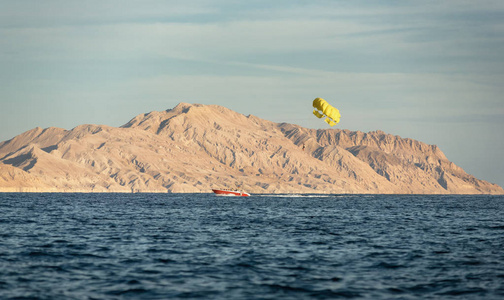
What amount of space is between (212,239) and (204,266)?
47.1 ft

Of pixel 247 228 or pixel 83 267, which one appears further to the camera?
pixel 247 228

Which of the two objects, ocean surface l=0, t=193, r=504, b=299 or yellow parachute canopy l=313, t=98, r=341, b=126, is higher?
yellow parachute canopy l=313, t=98, r=341, b=126

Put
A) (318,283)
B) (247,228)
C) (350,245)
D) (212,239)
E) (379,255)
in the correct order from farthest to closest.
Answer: (247,228), (212,239), (350,245), (379,255), (318,283)

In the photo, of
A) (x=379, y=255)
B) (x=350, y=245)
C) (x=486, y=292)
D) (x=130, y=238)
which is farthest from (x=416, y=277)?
(x=130, y=238)

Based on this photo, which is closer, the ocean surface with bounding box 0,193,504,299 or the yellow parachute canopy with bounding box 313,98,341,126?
the ocean surface with bounding box 0,193,504,299

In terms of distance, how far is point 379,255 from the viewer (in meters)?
38.2

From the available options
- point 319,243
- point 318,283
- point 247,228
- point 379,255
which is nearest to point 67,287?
point 318,283

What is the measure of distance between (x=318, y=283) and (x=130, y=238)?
75.4 feet

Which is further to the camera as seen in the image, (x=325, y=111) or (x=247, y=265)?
(x=325, y=111)

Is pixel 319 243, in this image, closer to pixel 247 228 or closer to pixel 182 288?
pixel 247 228

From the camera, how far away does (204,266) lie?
109 ft

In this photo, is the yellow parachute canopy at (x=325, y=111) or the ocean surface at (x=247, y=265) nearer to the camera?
the ocean surface at (x=247, y=265)

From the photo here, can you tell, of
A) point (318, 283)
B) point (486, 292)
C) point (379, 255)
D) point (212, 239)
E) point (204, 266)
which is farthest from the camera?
point (212, 239)

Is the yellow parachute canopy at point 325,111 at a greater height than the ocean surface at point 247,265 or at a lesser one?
greater
